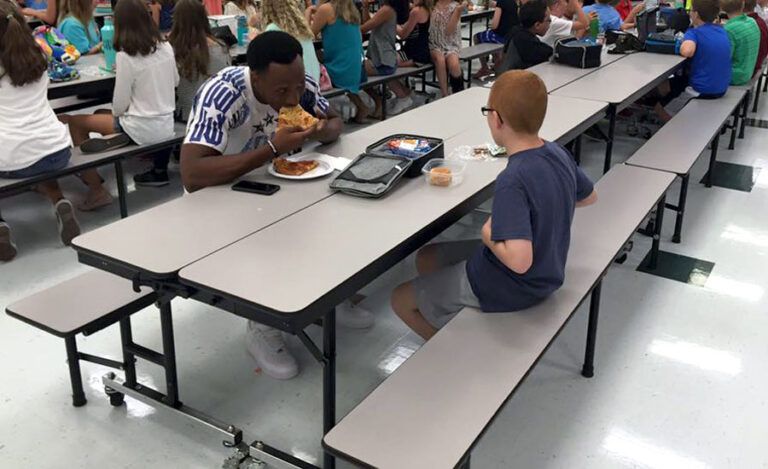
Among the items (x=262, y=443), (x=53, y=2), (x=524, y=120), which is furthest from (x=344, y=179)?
(x=53, y=2)

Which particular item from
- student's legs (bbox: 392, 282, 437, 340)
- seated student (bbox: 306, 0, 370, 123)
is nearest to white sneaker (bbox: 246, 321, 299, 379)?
student's legs (bbox: 392, 282, 437, 340)

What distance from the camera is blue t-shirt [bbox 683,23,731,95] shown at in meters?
4.93

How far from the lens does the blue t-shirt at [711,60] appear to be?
16.2 ft

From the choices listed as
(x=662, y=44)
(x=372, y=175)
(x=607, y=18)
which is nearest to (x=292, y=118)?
(x=372, y=175)

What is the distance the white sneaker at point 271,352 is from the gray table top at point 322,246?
66 centimetres

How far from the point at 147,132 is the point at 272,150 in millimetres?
1799

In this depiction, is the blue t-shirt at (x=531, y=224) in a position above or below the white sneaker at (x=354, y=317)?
above

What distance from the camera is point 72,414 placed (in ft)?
7.79

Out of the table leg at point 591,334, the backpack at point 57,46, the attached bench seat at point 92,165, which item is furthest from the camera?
the backpack at point 57,46

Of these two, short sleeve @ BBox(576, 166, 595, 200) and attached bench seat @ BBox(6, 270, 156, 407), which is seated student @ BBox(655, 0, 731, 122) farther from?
attached bench seat @ BBox(6, 270, 156, 407)

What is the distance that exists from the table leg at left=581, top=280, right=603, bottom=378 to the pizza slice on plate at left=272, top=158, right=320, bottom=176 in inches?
44.7

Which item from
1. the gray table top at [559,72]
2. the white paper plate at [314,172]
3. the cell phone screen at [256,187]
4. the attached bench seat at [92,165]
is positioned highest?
the gray table top at [559,72]

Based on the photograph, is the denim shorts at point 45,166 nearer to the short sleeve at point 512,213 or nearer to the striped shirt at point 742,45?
the short sleeve at point 512,213

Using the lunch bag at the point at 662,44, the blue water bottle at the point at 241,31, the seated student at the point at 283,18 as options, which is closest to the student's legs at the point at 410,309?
the seated student at the point at 283,18
